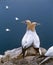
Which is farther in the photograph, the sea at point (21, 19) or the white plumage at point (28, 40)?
the sea at point (21, 19)

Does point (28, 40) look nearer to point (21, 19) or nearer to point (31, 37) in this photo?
point (31, 37)

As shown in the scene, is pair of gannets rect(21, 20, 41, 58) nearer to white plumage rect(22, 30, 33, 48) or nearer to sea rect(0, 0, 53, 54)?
white plumage rect(22, 30, 33, 48)

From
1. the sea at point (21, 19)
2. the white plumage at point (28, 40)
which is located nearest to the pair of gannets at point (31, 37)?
the white plumage at point (28, 40)

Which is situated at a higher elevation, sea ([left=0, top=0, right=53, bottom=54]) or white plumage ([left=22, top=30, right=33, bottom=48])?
sea ([left=0, top=0, right=53, bottom=54])

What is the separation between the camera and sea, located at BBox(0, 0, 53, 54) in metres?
3.71

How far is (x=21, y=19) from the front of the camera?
14.7 feet

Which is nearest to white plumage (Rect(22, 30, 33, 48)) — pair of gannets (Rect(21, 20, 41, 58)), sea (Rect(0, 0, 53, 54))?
pair of gannets (Rect(21, 20, 41, 58))

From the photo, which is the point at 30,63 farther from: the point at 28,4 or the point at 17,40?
the point at 28,4

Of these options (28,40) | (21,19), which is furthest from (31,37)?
(21,19)

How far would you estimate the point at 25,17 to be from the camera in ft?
15.0

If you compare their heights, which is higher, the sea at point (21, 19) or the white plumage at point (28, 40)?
the sea at point (21, 19)

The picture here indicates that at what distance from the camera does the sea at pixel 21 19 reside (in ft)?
12.2

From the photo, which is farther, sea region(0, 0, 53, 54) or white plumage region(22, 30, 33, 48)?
sea region(0, 0, 53, 54)

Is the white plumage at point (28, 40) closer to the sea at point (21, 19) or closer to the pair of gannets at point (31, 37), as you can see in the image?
the pair of gannets at point (31, 37)
